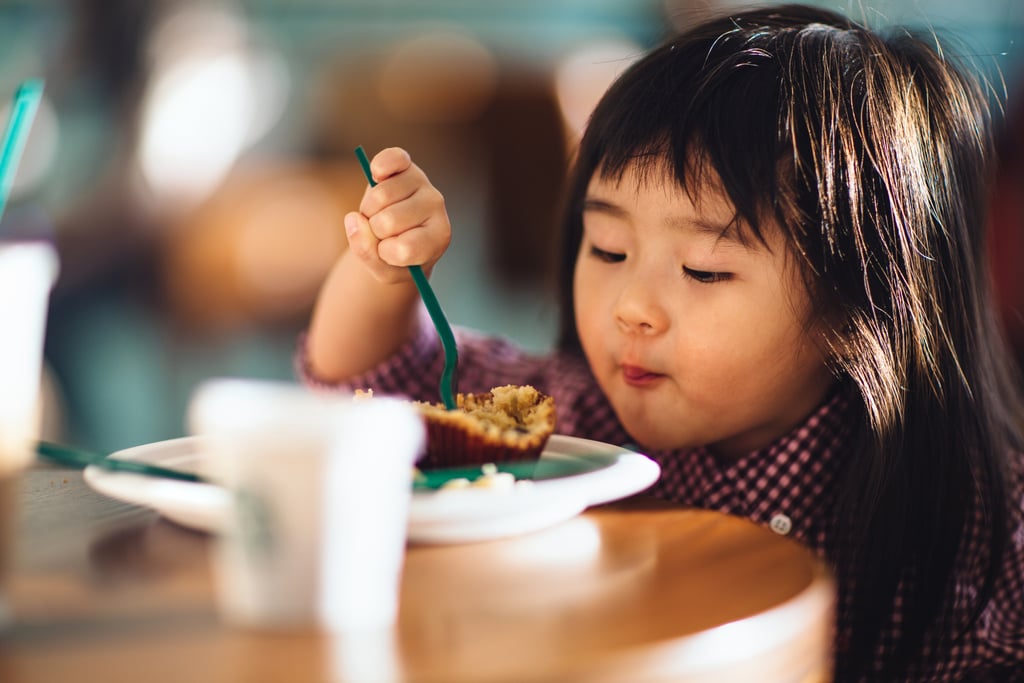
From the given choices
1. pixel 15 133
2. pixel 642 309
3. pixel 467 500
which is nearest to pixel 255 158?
pixel 642 309

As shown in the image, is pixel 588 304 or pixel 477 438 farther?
pixel 588 304

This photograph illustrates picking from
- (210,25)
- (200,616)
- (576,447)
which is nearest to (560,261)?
(576,447)

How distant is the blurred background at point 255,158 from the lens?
229 centimetres

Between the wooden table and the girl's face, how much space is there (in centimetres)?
23

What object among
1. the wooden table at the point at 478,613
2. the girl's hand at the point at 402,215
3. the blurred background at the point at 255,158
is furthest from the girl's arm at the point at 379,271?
the blurred background at the point at 255,158

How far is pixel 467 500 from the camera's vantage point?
1.69ft

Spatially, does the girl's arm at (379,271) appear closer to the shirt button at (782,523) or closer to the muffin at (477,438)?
the muffin at (477,438)

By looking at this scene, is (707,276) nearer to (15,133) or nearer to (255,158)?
(15,133)

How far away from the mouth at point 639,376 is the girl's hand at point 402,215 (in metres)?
0.18

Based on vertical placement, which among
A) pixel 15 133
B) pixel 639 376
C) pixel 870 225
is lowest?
pixel 639 376

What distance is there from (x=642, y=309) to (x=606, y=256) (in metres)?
0.09

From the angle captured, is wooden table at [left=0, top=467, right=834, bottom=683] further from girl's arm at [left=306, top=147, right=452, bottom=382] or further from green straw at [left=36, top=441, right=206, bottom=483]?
girl's arm at [left=306, top=147, right=452, bottom=382]

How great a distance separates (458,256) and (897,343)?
76.8 inches

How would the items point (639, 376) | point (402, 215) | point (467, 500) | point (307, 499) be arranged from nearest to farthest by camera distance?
point (307, 499)
point (467, 500)
point (402, 215)
point (639, 376)
